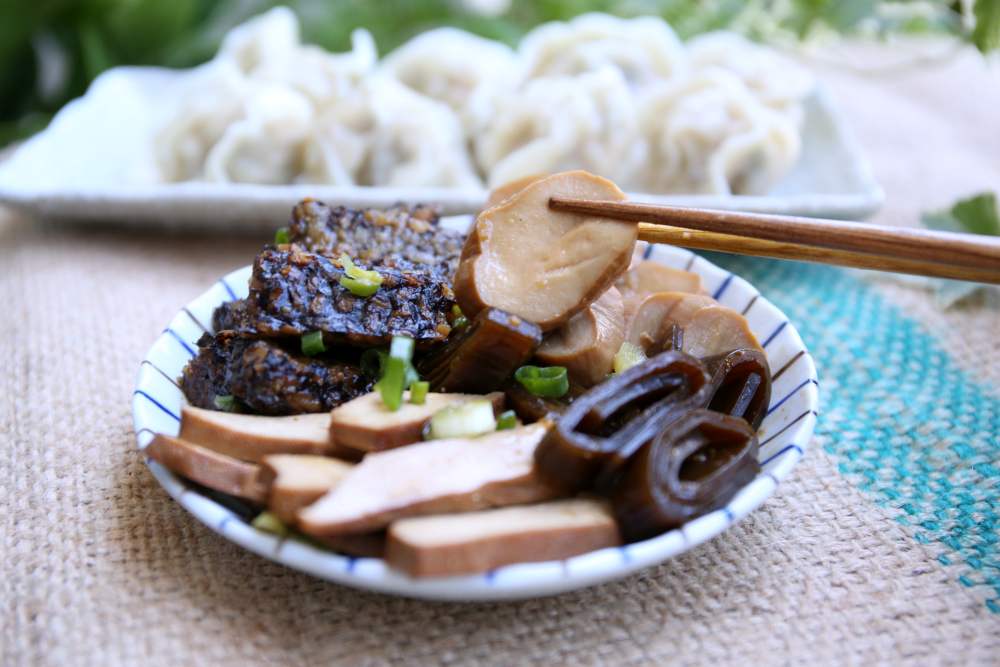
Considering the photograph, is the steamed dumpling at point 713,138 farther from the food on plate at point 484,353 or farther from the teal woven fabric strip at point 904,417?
the food on plate at point 484,353

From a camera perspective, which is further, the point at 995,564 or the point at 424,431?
the point at 995,564

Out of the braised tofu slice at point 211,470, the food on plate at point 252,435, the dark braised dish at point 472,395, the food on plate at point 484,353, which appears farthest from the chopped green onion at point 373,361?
the braised tofu slice at point 211,470

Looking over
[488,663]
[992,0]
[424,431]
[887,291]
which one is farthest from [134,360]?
[992,0]

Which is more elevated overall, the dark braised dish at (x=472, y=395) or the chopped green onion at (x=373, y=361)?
the dark braised dish at (x=472, y=395)

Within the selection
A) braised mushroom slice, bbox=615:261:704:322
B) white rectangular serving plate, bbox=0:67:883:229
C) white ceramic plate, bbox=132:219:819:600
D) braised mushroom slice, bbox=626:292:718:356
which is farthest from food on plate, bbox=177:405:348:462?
white rectangular serving plate, bbox=0:67:883:229

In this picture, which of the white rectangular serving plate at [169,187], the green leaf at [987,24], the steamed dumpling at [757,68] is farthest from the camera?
the steamed dumpling at [757,68]

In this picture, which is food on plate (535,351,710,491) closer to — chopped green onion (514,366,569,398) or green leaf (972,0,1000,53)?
chopped green onion (514,366,569,398)

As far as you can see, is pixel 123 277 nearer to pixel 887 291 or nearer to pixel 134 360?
pixel 134 360
